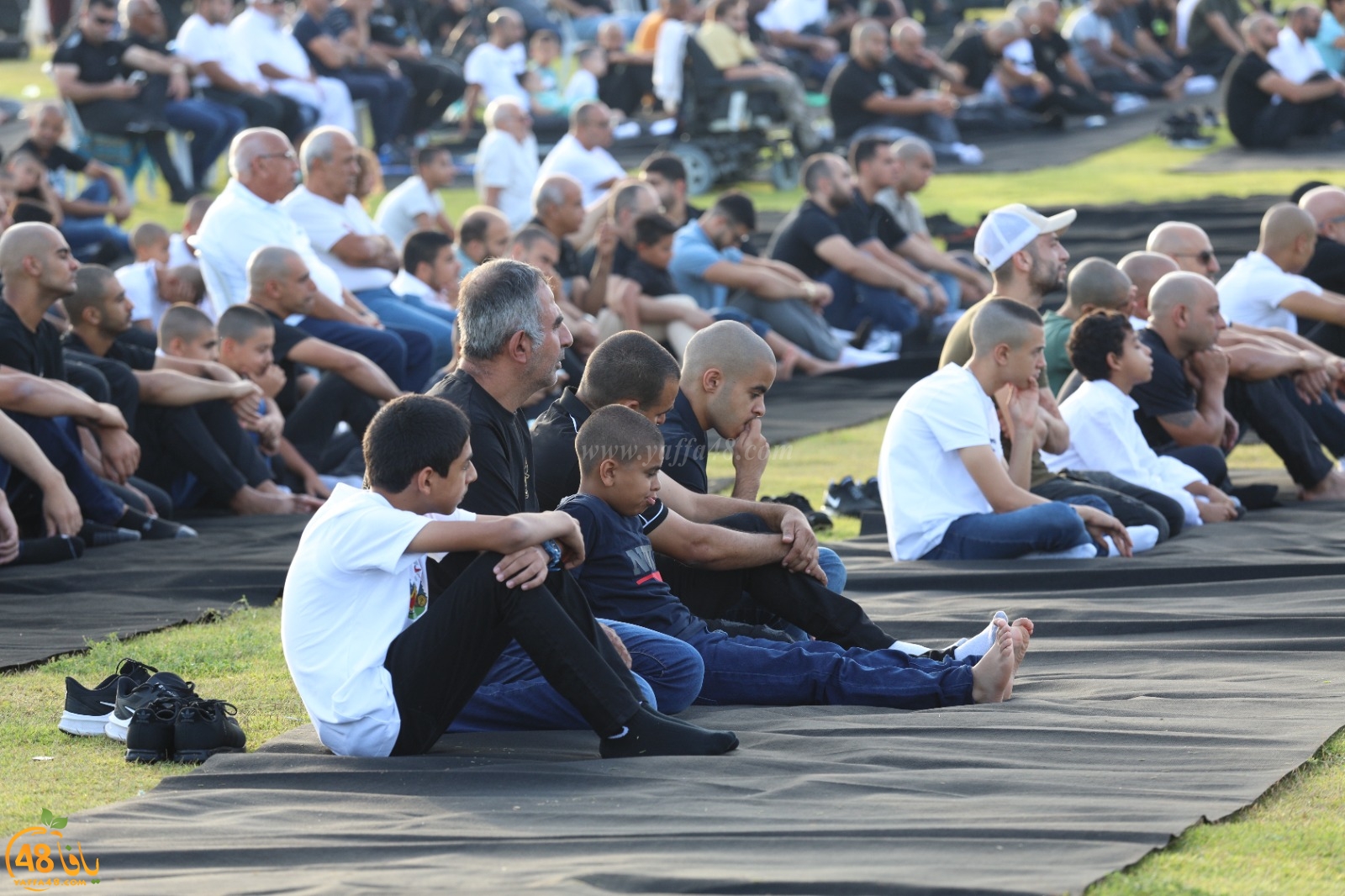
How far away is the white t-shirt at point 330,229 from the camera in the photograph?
980cm

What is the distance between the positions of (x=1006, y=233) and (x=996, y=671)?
3.12 meters

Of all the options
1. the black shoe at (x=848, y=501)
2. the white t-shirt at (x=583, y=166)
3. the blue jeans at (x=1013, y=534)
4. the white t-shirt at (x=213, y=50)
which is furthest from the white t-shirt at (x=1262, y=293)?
the white t-shirt at (x=213, y=50)

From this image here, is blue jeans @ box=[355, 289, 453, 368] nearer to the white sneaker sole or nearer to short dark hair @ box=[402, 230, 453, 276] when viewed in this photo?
short dark hair @ box=[402, 230, 453, 276]

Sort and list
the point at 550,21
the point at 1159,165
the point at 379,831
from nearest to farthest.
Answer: the point at 379,831
the point at 1159,165
the point at 550,21

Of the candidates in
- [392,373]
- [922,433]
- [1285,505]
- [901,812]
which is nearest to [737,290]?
[392,373]

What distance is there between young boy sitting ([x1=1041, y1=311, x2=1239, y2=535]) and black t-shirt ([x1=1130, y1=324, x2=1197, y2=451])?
7.0 inches

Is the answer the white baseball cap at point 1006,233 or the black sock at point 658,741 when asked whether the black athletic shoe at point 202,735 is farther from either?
the white baseball cap at point 1006,233

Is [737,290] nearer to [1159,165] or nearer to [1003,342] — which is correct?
[1003,342]

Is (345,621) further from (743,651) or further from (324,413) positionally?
(324,413)

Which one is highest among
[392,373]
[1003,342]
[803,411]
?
[1003,342]

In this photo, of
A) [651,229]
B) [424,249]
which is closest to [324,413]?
[424,249]

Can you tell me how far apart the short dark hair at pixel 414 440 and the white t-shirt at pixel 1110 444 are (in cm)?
379

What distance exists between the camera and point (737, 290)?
1170 centimetres

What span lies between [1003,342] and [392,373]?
3.83 m
